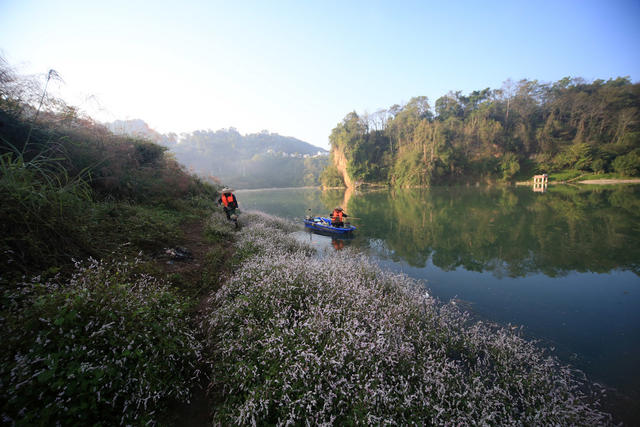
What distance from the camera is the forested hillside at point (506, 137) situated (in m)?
46.8

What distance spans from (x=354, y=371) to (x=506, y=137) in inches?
2982

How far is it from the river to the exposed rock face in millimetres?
57037

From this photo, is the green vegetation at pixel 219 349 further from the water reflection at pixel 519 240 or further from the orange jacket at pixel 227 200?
the orange jacket at pixel 227 200

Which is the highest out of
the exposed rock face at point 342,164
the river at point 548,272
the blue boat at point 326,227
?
the exposed rock face at point 342,164

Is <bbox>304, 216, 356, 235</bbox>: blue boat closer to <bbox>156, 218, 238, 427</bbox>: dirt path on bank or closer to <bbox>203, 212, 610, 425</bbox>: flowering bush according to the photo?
<bbox>156, 218, 238, 427</bbox>: dirt path on bank

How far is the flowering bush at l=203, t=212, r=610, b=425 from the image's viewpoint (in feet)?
8.16

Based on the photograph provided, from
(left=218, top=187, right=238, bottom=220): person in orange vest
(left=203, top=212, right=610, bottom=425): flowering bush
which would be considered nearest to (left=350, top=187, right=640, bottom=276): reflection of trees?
(left=203, top=212, right=610, bottom=425): flowering bush

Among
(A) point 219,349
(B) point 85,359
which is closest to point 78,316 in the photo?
(B) point 85,359

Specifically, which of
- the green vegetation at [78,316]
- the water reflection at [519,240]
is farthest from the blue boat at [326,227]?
the green vegetation at [78,316]

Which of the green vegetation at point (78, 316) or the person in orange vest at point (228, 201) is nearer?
the green vegetation at point (78, 316)

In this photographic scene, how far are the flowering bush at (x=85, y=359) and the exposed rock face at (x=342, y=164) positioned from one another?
226ft

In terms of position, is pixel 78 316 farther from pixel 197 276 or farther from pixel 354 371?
pixel 197 276

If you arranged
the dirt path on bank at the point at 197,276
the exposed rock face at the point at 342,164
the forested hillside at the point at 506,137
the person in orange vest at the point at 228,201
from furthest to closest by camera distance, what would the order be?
the exposed rock face at the point at 342,164 < the forested hillside at the point at 506,137 < the person in orange vest at the point at 228,201 < the dirt path on bank at the point at 197,276

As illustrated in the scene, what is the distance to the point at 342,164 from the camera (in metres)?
75.2
